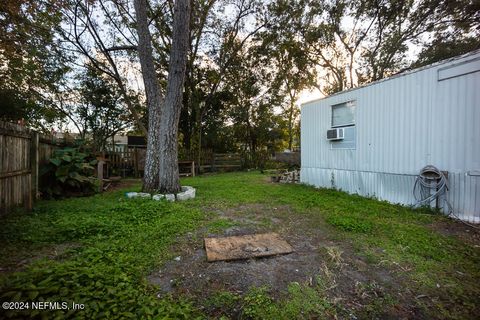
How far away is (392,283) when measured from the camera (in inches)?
83.4

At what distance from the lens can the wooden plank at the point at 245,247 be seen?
2562mm

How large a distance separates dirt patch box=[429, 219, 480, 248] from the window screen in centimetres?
334

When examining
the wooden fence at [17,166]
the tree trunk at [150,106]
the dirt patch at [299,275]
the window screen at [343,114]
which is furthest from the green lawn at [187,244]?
the window screen at [343,114]

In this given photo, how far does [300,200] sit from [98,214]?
4354mm

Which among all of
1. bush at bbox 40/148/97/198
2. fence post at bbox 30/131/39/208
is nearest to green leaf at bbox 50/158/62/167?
bush at bbox 40/148/97/198

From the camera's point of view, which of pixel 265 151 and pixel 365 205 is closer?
pixel 365 205

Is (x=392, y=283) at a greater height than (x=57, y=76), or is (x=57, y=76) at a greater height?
(x=57, y=76)

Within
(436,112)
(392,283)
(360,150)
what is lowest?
(392,283)

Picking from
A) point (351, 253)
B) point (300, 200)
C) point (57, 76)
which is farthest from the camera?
point (57, 76)

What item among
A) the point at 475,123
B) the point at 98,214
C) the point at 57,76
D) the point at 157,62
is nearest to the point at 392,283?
the point at 475,123

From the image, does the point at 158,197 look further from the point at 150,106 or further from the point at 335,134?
the point at 335,134

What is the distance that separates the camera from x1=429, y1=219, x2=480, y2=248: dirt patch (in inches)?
127

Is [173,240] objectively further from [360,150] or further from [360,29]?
[360,29]

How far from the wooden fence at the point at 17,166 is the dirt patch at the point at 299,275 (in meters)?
3.24
